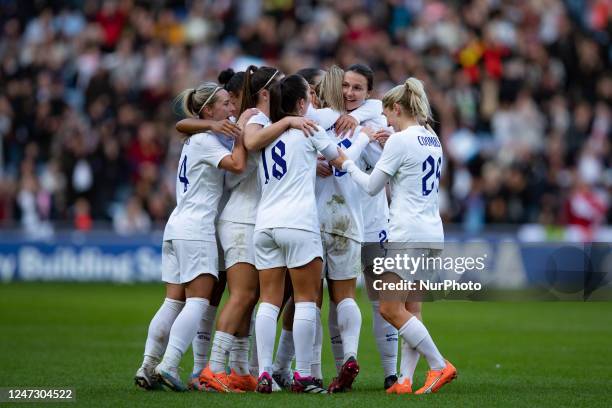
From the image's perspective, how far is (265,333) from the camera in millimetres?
9547

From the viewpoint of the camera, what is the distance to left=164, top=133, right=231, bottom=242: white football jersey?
9914 mm

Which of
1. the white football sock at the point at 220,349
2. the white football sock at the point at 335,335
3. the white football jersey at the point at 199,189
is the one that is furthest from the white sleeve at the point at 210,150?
the white football sock at the point at 335,335

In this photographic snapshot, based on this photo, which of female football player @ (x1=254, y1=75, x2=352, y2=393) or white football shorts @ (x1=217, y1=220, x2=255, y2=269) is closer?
female football player @ (x1=254, y1=75, x2=352, y2=393)

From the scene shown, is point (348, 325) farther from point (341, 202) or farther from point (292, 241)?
point (341, 202)

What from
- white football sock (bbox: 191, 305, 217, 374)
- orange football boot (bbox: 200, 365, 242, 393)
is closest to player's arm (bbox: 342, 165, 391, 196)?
white football sock (bbox: 191, 305, 217, 374)

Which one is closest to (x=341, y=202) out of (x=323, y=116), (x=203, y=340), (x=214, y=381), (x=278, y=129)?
(x=323, y=116)

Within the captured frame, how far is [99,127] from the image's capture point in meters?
24.9

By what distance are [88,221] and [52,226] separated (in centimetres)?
71

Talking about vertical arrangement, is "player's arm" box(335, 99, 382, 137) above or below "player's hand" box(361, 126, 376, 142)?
above

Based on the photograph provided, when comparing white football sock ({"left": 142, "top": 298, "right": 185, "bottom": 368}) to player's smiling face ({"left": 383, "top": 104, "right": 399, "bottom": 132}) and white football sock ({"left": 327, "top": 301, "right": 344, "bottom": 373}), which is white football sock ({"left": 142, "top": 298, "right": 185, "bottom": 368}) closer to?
white football sock ({"left": 327, "top": 301, "right": 344, "bottom": 373})

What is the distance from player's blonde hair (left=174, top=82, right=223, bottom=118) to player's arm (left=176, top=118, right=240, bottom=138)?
0.48 ft

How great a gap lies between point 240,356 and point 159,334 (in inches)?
27.8

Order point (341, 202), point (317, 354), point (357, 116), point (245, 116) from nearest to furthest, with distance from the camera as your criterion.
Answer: point (245, 116) → point (341, 202) → point (317, 354) → point (357, 116)

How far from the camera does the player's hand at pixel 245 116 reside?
32.4 feet
